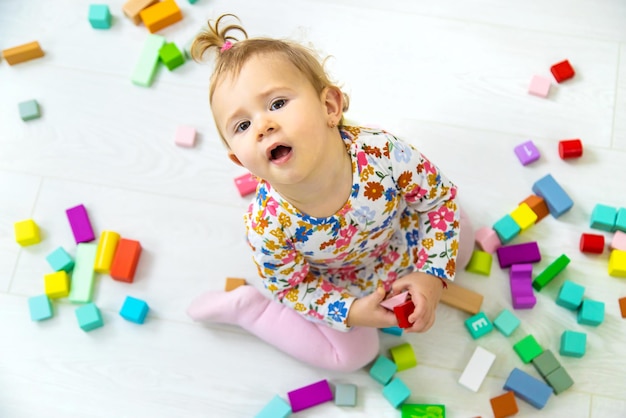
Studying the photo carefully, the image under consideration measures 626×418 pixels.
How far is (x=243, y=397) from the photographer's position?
3.94 ft

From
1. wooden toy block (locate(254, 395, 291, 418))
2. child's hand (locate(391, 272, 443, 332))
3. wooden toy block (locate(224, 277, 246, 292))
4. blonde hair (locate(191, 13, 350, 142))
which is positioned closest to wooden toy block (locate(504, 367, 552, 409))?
child's hand (locate(391, 272, 443, 332))

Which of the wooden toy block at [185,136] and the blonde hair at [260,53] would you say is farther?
the wooden toy block at [185,136]

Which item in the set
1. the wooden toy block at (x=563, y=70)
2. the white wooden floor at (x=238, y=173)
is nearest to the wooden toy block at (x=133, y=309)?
the white wooden floor at (x=238, y=173)

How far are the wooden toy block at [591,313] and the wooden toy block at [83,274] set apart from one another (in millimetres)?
883

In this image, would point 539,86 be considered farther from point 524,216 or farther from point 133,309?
point 133,309

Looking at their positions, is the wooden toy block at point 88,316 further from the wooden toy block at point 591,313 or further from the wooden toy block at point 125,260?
the wooden toy block at point 591,313

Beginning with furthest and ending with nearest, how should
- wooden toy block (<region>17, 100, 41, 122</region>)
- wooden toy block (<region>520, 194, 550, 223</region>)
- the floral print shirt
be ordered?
wooden toy block (<region>17, 100, 41, 122</region>), wooden toy block (<region>520, 194, 550, 223</region>), the floral print shirt

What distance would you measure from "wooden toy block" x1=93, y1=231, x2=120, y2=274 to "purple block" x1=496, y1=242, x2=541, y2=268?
0.71 m

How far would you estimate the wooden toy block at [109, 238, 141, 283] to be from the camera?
1.25m

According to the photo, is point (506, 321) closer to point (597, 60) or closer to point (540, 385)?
point (540, 385)

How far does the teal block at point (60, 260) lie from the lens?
4.14ft

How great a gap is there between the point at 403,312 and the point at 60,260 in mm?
663

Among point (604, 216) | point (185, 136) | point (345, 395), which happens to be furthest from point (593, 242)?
point (185, 136)

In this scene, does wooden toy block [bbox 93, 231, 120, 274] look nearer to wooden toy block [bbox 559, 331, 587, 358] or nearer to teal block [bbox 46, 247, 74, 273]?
teal block [bbox 46, 247, 74, 273]
